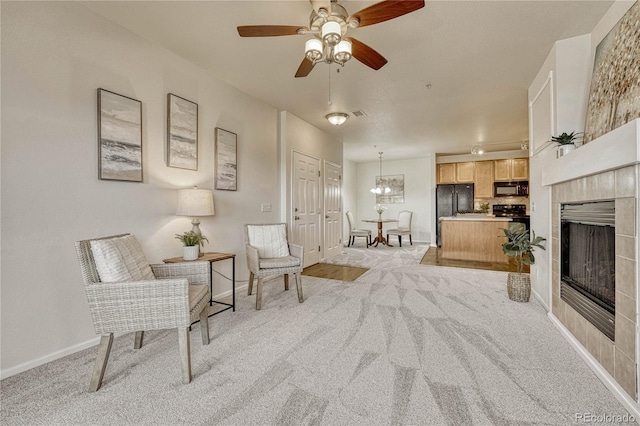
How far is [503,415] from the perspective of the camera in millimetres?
1408

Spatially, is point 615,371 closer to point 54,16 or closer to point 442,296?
point 442,296

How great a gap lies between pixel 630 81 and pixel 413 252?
5090 mm

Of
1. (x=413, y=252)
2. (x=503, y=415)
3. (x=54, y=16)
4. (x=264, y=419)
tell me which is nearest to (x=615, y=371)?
(x=503, y=415)

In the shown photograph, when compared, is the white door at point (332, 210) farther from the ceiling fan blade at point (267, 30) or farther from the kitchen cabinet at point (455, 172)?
the ceiling fan blade at point (267, 30)

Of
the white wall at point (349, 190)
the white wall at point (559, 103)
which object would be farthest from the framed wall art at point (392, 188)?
the white wall at point (559, 103)

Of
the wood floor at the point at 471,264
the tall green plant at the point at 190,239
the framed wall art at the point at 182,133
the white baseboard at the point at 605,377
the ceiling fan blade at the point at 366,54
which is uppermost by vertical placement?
the ceiling fan blade at the point at 366,54

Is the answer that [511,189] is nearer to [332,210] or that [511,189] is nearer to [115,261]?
[332,210]

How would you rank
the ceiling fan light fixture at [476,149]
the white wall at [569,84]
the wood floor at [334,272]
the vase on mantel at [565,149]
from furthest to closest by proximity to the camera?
the ceiling fan light fixture at [476,149] → the wood floor at [334,272] → the white wall at [569,84] → the vase on mantel at [565,149]

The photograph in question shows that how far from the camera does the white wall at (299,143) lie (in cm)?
439

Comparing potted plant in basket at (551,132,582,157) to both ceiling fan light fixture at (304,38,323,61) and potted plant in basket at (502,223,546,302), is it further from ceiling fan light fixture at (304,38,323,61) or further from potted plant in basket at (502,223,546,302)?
ceiling fan light fixture at (304,38,323,61)

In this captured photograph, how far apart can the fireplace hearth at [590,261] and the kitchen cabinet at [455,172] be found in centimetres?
566

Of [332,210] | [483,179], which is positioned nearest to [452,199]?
[483,179]

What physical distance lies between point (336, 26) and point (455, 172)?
6995 mm

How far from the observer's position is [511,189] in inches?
285
